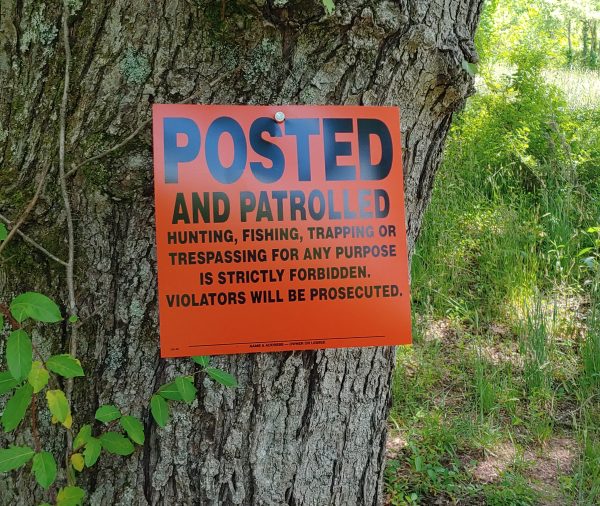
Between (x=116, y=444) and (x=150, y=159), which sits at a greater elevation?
(x=150, y=159)

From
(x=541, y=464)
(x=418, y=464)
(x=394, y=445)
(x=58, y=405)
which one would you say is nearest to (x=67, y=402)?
(x=58, y=405)

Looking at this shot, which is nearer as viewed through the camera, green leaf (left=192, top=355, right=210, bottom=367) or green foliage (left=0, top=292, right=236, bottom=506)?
green foliage (left=0, top=292, right=236, bottom=506)

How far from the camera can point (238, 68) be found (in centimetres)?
121

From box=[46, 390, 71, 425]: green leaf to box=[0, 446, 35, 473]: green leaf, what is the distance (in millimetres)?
99

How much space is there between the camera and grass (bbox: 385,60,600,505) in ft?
7.25

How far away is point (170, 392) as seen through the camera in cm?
119

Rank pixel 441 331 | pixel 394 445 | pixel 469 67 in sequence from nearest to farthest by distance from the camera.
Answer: pixel 469 67
pixel 394 445
pixel 441 331

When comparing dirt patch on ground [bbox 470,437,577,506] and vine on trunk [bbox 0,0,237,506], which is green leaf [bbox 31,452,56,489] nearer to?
vine on trunk [bbox 0,0,237,506]

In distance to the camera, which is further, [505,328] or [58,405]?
[505,328]

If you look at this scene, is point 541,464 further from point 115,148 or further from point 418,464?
point 115,148

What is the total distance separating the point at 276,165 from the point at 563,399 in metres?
2.06

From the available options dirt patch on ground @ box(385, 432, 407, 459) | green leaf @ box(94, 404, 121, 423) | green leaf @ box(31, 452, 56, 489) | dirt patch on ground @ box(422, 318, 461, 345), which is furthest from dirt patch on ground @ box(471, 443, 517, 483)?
green leaf @ box(31, 452, 56, 489)

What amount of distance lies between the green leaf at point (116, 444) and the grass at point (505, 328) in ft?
4.09

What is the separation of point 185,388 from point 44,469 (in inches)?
11.6
